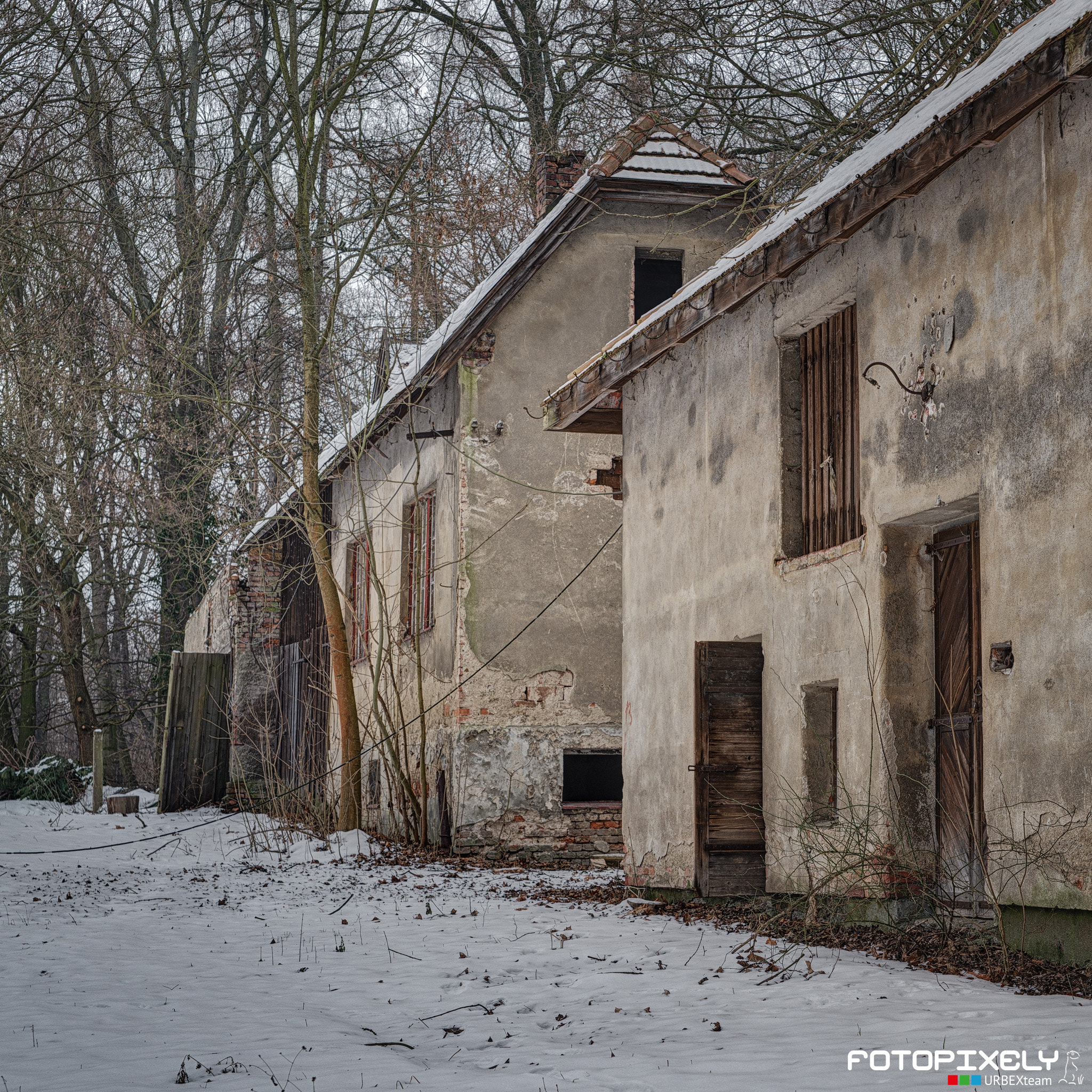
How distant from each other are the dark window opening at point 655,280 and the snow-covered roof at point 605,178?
89 centimetres

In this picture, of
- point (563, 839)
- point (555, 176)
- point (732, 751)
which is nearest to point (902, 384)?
point (732, 751)

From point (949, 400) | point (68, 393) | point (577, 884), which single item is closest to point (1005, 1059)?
point (949, 400)

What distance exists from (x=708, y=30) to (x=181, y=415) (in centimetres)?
1654

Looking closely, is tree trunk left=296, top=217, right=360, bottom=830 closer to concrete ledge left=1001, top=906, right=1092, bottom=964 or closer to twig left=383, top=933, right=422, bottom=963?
twig left=383, top=933, right=422, bottom=963

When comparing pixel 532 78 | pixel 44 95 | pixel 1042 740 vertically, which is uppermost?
pixel 532 78

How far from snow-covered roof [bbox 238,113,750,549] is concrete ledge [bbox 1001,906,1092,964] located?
328 inches

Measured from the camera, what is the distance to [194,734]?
63.2 feet

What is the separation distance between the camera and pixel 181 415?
78.5 feet

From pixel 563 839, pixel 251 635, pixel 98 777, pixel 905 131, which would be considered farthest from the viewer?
pixel 251 635

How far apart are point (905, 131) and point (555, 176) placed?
28.0ft

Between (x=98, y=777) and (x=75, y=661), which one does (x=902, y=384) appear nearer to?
(x=98, y=777)

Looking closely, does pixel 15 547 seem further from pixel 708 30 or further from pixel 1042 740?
pixel 1042 740
